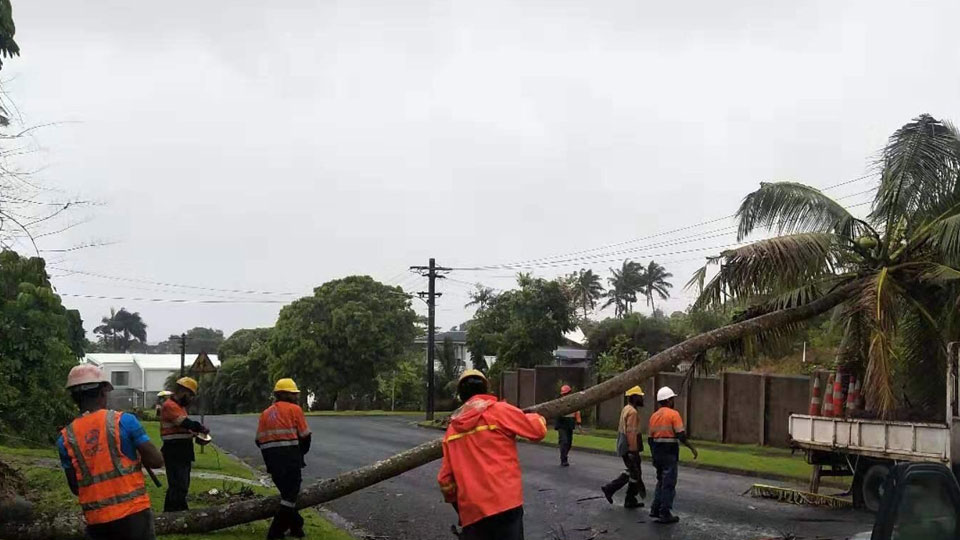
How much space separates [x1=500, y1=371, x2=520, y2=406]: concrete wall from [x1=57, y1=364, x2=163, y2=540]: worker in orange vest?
31.9 metres

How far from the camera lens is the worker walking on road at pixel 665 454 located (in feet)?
35.1

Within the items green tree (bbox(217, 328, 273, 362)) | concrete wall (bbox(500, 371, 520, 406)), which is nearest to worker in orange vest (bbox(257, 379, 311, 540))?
concrete wall (bbox(500, 371, 520, 406))

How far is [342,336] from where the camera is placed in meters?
48.8

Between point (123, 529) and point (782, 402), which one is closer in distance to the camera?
point (123, 529)

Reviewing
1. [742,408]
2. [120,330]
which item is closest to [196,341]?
[120,330]

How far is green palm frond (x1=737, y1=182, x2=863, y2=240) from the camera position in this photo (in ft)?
42.9

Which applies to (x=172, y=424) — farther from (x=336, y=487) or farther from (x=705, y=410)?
(x=705, y=410)

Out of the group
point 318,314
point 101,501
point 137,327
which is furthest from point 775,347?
point 137,327

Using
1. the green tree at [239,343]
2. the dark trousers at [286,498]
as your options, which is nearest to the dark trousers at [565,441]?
the dark trousers at [286,498]

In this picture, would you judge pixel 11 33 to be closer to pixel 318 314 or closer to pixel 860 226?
pixel 860 226

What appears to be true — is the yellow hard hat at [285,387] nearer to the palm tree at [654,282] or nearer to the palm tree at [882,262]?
the palm tree at [882,262]

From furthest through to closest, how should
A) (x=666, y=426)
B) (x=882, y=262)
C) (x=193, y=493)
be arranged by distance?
(x=882, y=262) → (x=193, y=493) → (x=666, y=426)

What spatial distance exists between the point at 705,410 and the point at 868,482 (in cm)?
1522

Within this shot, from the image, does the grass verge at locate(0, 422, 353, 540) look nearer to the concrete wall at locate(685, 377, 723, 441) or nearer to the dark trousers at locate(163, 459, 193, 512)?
the dark trousers at locate(163, 459, 193, 512)
